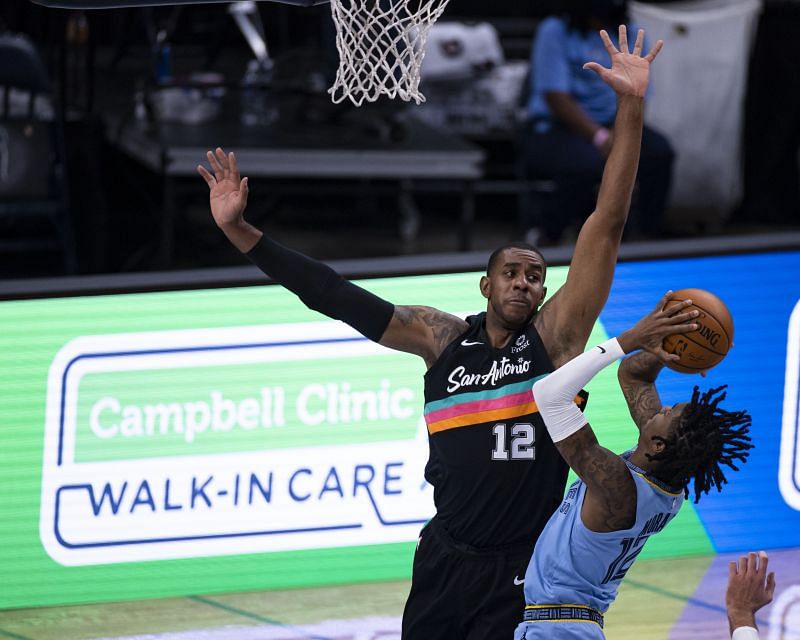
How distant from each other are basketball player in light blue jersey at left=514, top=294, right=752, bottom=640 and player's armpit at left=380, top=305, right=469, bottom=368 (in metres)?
0.75

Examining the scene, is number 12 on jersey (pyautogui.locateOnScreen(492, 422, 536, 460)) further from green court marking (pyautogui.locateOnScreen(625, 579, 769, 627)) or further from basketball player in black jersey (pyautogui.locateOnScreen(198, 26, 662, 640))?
green court marking (pyautogui.locateOnScreen(625, 579, 769, 627))

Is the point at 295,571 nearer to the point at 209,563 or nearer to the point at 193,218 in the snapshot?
the point at 209,563

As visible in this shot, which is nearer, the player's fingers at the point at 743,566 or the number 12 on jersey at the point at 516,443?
the player's fingers at the point at 743,566

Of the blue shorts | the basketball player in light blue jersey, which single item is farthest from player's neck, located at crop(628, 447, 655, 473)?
the blue shorts

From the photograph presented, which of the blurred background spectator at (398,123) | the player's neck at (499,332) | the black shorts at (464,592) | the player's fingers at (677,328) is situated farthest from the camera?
the blurred background spectator at (398,123)

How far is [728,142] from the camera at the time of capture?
1169 centimetres

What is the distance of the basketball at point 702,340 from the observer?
3967 millimetres

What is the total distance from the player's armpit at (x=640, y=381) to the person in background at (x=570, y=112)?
4393 millimetres

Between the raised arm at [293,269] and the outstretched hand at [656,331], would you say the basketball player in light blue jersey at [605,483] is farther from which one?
the raised arm at [293,269]

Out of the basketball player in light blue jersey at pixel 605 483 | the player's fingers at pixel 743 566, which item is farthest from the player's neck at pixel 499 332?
the player's fingers at pixel 743 566

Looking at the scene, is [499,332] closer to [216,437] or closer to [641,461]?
[641,461]

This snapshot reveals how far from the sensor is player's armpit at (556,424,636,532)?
3914 mm

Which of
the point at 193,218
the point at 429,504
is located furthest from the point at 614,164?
the point at 193,218

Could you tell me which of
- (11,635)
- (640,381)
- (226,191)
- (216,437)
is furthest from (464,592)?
(11,635)
